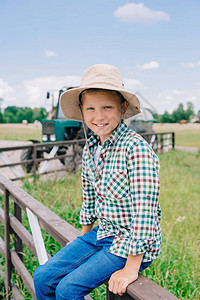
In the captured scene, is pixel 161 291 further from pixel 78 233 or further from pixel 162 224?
pixel 162 224

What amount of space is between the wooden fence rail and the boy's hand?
0.05 feet

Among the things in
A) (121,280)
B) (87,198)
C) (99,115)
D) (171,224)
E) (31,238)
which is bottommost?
(171,224)

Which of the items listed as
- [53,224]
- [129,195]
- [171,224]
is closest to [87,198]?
[53,224]

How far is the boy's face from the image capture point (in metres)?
1.20

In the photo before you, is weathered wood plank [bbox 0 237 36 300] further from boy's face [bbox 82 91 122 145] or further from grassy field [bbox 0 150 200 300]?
boy's face [bbox 82 91 122 145]

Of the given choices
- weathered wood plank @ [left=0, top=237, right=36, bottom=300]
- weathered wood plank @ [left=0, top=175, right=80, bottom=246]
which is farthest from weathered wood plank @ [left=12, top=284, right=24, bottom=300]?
weathered wood plank @ [left=0, top=175, right=80, bottom=246]

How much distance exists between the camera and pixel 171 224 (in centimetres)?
380

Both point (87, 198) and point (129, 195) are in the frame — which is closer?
point (129, 195)

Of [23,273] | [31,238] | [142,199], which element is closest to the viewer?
[142,199]

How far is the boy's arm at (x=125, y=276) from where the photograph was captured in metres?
0.95

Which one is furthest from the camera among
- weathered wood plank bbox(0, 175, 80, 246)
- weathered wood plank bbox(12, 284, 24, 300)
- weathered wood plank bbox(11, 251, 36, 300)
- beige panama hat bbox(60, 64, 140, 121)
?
weathered wood plank bbox(12, 284, 24, 300)

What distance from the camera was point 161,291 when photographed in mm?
882

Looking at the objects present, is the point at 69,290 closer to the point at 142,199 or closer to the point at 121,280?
the point at 121,280

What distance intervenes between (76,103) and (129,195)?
520mm
